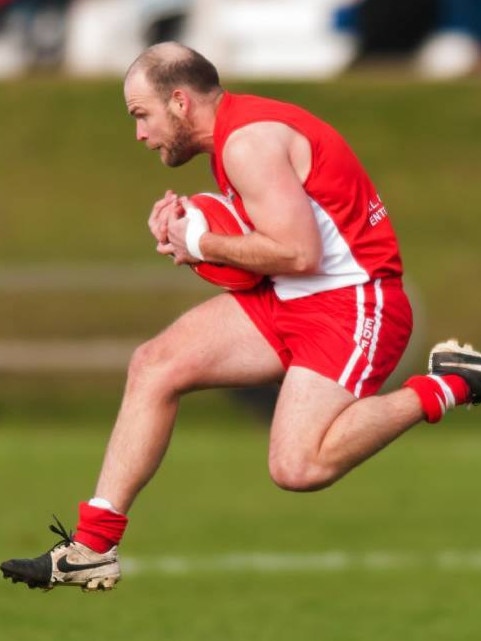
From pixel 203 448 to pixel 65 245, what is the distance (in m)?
4.17

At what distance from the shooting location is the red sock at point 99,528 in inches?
349

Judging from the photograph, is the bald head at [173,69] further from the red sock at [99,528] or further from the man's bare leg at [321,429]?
the red sock at [99,528]

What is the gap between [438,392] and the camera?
8953 mm

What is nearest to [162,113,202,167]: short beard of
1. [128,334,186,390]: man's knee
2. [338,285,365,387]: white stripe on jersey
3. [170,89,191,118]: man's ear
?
[170,89,191,118]: man's ear

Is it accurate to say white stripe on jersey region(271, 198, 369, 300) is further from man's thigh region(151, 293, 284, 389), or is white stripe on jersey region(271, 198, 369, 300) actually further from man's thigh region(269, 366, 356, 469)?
man's thigh region(269, 366, 356, 469)

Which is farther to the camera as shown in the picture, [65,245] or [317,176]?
[65,245]

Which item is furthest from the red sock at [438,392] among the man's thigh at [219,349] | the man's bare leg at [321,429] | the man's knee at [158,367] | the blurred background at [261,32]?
the blurred background at [261,32]

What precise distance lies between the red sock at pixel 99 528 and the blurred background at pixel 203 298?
2.48m

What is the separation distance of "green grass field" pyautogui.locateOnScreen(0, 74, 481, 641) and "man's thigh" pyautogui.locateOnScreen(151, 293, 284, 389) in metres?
2.65

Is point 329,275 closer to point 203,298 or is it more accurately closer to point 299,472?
point 299,472

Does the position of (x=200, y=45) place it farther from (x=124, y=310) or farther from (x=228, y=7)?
(x=124, y=310)

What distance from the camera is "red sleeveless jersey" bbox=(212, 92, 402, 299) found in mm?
8702

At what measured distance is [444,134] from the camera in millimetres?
23297

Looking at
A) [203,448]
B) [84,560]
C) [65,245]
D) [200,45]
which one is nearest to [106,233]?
[65,245]
